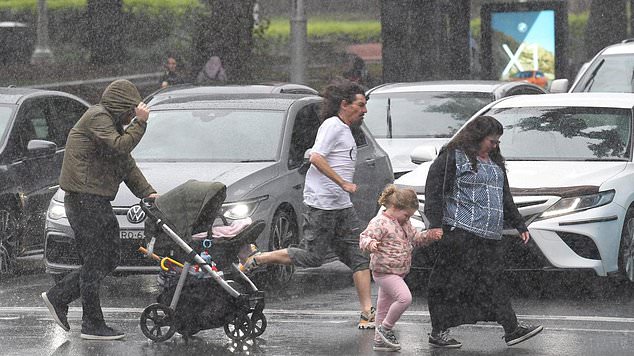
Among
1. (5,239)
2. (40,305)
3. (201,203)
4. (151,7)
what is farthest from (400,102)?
(151,7)

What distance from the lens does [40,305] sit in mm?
11219

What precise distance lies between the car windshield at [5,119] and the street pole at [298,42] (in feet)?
36.4

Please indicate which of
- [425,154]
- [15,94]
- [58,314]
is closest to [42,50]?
[15,94]

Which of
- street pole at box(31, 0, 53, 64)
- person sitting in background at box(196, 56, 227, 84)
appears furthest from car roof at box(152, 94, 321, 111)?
street pole at box(31, 0, 53, 64)

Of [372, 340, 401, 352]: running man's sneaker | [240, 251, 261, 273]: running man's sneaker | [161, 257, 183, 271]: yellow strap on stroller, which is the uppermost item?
[161, 257, 183, 271]: yellow strap on stroller

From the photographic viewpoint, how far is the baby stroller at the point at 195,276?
363 inches

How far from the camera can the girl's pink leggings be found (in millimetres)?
8930

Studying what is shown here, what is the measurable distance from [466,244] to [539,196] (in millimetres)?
1897

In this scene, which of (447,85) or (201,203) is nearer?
(201,203)

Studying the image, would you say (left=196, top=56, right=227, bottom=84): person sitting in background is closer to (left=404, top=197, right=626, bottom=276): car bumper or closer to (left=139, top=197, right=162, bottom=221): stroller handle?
(left=404, top=197, right=626, bottom=276): car bumper

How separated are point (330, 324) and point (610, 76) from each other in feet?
23.5

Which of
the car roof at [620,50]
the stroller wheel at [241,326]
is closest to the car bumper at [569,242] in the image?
the stroller wheel at [241,326]

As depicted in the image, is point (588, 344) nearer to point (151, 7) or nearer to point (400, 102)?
point (400, 102)

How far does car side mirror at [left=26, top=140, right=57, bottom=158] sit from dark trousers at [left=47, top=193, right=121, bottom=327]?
12.4ft
